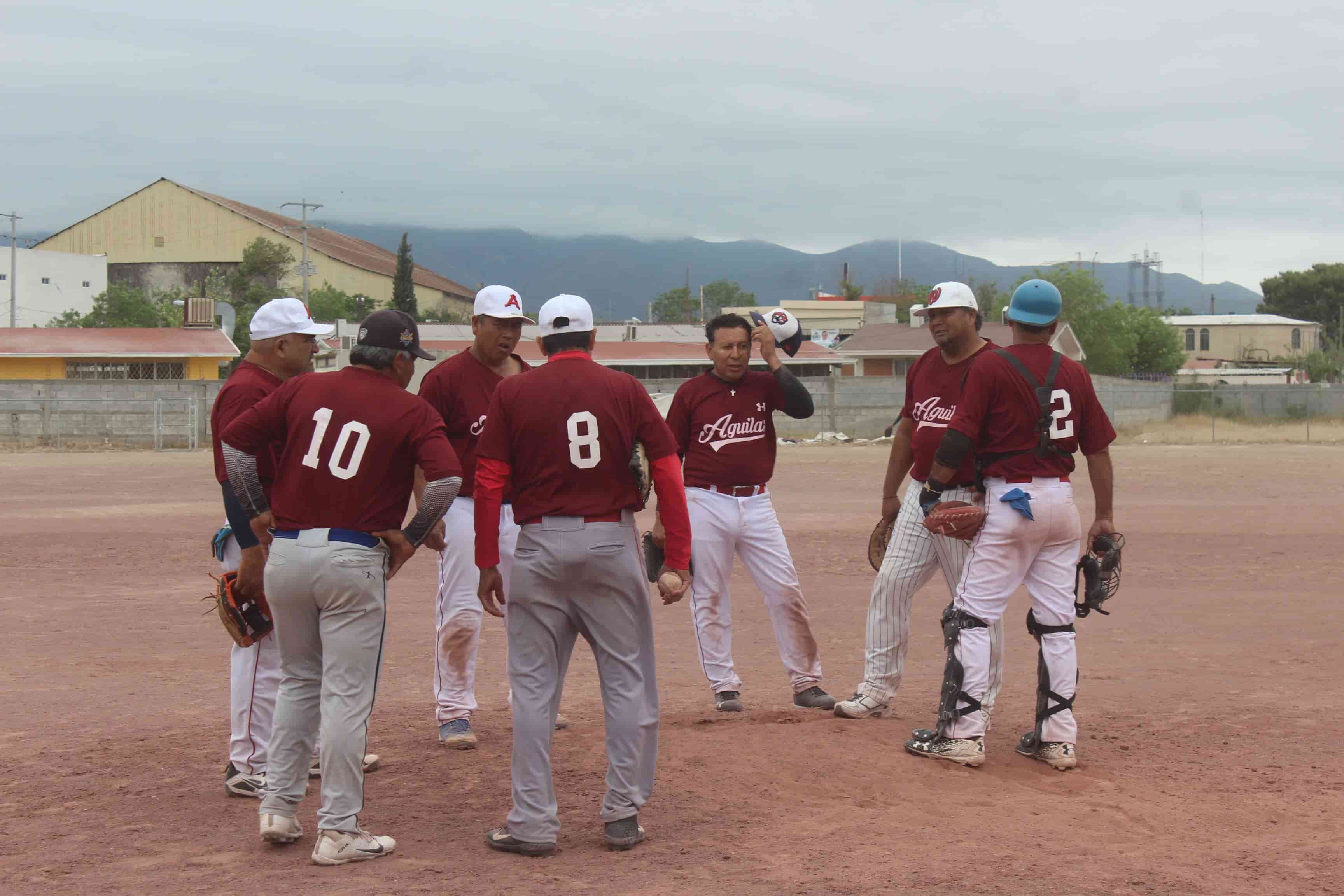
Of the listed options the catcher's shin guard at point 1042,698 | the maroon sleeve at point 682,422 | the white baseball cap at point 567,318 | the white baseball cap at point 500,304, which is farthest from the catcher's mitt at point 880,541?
the white baseball cap at point 567,318

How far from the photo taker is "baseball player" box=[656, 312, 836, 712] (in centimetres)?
714

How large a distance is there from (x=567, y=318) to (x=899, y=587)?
2587 mm

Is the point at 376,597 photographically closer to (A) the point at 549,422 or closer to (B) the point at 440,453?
(B) the point at 440,453

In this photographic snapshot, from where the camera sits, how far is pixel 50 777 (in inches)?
231

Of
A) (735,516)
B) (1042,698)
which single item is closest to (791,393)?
(735,516)

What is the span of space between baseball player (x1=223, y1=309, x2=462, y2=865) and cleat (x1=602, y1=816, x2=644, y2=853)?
83cm

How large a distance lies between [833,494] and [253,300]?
59349mm

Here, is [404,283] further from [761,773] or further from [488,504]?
[488,504]

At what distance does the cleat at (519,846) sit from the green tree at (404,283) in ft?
248

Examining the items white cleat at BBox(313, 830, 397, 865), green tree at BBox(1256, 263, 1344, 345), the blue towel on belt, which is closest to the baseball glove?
the blue towel on belt

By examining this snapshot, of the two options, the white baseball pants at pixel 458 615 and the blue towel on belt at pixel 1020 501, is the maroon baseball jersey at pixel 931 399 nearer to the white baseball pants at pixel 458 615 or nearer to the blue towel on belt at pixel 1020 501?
the blue towel on belt at pixel 1020 501

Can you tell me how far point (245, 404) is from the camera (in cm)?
551

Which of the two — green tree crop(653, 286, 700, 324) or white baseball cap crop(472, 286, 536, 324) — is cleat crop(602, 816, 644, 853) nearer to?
white baseball cap crop(472, 286, 536, 324)

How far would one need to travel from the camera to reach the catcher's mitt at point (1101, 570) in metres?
6.37
